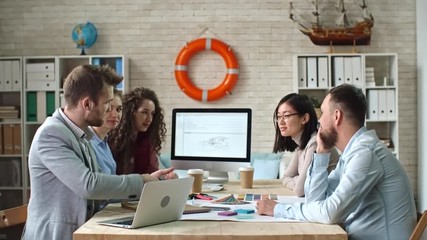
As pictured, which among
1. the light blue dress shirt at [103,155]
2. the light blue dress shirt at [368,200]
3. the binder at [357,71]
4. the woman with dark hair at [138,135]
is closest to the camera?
the light blue dress shirt at [368,200]

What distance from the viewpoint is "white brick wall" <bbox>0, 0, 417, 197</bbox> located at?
20.8 ft

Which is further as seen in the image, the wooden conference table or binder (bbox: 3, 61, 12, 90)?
binder (bbox: 3, 61, 12, 90)

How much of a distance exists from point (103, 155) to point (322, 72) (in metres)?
3.38

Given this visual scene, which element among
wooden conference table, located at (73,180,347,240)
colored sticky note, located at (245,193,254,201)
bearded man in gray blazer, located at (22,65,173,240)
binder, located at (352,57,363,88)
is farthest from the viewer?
binder, located at (352,57,363,88)

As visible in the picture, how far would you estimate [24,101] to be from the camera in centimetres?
618

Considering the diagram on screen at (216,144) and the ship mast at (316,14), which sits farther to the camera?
the ship mast at (316,14)

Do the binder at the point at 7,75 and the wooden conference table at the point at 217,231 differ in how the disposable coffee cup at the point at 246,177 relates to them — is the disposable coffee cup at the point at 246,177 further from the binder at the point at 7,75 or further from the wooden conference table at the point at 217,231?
the binder at the point at 7,75

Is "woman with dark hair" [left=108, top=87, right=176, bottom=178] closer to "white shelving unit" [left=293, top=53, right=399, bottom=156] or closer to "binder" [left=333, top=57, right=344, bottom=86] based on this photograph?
"white shelving unit" [left=293, top=53, right=399, bottom=156]

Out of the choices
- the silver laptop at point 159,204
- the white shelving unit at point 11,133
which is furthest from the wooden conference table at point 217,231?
the white shelving unit at point 11,133

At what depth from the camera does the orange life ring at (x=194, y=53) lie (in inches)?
246

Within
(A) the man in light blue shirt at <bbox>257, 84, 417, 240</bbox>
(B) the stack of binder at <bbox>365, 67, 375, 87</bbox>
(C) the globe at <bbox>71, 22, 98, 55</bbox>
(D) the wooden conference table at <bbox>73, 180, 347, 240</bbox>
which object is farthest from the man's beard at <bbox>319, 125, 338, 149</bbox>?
(C) the globe at <bbox>71, 22, 98, 55</bbox>

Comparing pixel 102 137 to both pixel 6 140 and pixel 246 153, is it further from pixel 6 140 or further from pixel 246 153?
pixel 6 140

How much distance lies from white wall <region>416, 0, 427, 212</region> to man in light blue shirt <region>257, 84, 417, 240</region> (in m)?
3.95

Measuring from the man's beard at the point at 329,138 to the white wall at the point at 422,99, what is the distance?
391cm
